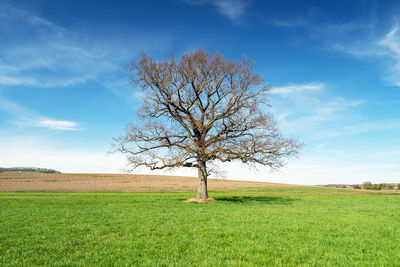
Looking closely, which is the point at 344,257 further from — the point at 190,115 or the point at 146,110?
the point at 146,110

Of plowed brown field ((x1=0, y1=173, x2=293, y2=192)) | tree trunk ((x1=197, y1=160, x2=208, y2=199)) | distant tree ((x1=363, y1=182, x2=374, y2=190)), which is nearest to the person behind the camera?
tree trunk ((x1=197, y1=160, x2=208, y2=199))

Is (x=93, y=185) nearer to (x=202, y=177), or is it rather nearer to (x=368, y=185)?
(x=202, y=177)

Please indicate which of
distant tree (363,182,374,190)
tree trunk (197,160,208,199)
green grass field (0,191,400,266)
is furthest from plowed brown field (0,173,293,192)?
green grass field (0,191,400,266)

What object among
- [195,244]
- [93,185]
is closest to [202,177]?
[195,244]

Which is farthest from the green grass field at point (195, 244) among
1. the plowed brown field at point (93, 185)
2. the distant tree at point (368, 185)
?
the distant tree at point (368, 185)

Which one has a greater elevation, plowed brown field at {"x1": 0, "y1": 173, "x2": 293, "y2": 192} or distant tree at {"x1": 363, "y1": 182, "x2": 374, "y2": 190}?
distant tree at {"x1": 363, "y1": 182, "x2": 374, "y2": 190}

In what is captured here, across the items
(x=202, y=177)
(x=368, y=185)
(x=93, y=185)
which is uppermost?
(x=202, y=177)

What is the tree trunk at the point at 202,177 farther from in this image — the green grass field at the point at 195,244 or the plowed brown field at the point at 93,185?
the plowed brown field at the point at 93,185

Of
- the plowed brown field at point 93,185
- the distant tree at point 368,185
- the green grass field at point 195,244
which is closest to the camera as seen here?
the green grass field at point 195,244

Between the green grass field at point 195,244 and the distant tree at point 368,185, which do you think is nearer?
the green grass field at point 195,244

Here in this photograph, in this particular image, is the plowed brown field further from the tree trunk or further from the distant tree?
the distant tree

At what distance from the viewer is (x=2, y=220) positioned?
1692cm

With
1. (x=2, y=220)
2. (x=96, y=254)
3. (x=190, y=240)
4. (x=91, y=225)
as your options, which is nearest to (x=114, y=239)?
(x=96, y=254)

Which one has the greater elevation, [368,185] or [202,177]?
[202,177]
